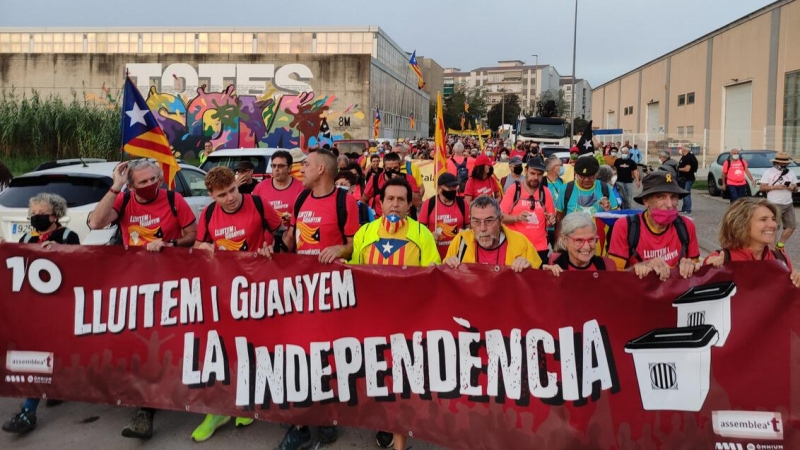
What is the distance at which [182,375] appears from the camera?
4.82 meters

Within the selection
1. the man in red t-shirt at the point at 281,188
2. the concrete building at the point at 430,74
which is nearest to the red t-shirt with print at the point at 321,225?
the man in red t-shirt at the point at 281,188

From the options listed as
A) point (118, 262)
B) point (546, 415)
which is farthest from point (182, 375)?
point (546, 415)

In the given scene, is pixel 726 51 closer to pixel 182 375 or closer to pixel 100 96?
pixel 100 96

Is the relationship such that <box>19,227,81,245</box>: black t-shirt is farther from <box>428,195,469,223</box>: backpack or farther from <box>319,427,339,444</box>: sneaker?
<box>428,195,469,223</box>: backpack

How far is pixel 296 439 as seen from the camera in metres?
4.64

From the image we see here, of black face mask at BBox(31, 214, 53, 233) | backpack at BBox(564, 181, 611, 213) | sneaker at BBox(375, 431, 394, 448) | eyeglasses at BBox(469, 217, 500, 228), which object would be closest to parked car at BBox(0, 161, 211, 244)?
black face mask at BBox(31, 214, 53, 233)

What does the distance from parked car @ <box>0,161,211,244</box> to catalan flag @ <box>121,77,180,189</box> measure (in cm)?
114

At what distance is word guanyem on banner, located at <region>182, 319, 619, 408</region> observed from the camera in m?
4.15

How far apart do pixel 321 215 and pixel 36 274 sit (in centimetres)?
204

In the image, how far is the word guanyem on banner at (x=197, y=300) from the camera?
4.63 meters

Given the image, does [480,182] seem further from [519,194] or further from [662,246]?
[662,246]

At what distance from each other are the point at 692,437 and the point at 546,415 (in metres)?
0.80

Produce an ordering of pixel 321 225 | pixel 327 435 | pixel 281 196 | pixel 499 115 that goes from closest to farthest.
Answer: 1. pixel 327 435
2. pixel 321 225
3. pixel 281 196
4. pixel 499 115

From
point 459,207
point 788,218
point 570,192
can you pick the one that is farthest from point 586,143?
point 459,207
